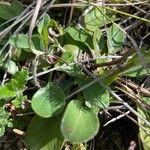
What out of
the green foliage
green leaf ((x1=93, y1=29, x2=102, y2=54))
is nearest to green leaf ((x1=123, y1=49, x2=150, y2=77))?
the green foliage

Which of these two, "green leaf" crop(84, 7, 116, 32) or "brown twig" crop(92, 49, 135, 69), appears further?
"green leaf" crop(84, 7, 116, 32)

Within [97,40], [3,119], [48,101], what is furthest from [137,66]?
[3,119]

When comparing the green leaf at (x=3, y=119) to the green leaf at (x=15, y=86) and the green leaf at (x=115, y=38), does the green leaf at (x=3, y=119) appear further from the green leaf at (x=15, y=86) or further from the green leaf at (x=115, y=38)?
the green leaf at (x=115, y=38)

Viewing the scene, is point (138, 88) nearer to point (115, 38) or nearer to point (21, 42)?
point (115, 38)

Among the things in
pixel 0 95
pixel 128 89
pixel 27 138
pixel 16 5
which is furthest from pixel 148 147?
pixel 16 5

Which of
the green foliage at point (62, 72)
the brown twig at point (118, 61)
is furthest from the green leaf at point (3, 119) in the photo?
the brown twig at point (118, 61)

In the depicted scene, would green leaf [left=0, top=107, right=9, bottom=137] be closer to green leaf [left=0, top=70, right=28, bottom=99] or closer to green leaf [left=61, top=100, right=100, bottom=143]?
green leaf [left=0, top=70, right=28, bottom=99]
